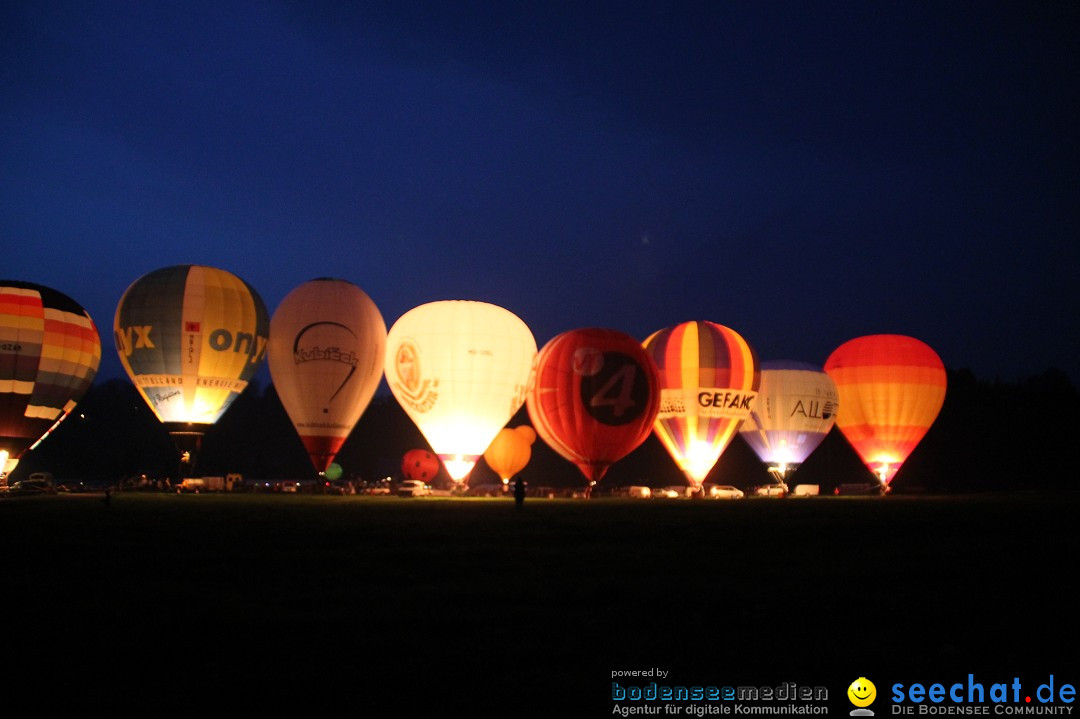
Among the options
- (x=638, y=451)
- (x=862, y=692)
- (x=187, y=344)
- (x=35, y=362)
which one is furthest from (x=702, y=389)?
(x=862, y=692)

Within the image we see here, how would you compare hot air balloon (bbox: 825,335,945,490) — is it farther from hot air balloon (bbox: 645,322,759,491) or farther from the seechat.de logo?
the seechat.de logo

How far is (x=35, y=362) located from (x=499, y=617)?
33.6m

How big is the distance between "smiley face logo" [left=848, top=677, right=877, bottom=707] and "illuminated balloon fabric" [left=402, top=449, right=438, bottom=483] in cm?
5058

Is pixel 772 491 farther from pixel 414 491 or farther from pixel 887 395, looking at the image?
pixel 414 491

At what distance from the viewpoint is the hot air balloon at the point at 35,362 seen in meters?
35.8

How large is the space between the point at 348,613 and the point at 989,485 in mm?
58909

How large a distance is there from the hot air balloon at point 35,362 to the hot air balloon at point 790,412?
28.0 metres

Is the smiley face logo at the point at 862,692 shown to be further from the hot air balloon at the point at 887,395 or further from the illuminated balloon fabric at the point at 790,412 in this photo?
the hot air balloon at the point at 887,395

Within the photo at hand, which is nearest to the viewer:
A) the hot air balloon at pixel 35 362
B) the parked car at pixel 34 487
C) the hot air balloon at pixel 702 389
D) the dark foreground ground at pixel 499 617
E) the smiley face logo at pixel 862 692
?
the smiley face logo at pixel 862 692

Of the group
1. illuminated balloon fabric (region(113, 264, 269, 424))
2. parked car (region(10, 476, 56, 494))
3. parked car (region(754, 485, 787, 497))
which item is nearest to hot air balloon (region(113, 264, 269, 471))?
illuminated balloon fabric (region(113, 264, 269, 424))

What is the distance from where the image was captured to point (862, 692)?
18.6 feet

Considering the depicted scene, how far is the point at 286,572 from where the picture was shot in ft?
34.2

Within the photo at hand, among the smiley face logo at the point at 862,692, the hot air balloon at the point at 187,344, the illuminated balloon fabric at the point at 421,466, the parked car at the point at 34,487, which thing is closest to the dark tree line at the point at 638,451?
the illuminated balloon fabric at the point at 421,466

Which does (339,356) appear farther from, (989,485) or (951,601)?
(989,485)
